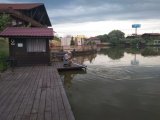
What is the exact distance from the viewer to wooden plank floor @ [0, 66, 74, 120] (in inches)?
255

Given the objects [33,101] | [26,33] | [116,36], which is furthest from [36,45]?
[116,36]

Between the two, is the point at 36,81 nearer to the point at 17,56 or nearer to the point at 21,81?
the point at 21,81

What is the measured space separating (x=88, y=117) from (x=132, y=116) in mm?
1564

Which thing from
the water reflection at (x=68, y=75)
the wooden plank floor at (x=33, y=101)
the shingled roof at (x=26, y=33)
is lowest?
the water reflection at (x=68, y=75)

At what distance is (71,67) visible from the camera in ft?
61.7

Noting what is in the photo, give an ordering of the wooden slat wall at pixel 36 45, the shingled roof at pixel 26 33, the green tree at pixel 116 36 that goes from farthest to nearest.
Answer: the green tree at pixel 116 36, the wooden slat wall at pixel 36 45, the shingled roof at pixel 26 33

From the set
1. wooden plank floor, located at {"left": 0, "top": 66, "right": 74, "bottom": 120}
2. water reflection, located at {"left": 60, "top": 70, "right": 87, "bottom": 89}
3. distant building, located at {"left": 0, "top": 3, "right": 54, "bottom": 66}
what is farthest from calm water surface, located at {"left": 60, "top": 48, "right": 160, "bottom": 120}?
distant building, located at {"left": 0, "top": 3, "right": 54, "bottom": 66}

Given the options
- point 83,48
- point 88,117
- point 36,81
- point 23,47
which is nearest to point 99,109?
point 88,117

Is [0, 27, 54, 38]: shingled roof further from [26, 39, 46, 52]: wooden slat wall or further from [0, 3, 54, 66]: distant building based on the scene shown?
[26, 39, 46, 52]: wooden slat wall

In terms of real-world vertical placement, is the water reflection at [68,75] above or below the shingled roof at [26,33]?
below

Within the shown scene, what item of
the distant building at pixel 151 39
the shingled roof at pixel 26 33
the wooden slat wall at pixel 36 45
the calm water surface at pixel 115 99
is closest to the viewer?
the calm water surface at pixel 115 99

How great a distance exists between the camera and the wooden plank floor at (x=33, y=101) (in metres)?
6.48

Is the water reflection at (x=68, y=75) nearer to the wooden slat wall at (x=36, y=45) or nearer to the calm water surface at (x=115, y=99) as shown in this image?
the calm water surface at (x=115, y=99)

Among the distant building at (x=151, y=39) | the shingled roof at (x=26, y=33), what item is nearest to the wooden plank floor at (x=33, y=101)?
the shingled roof at (x=26, y=33)
